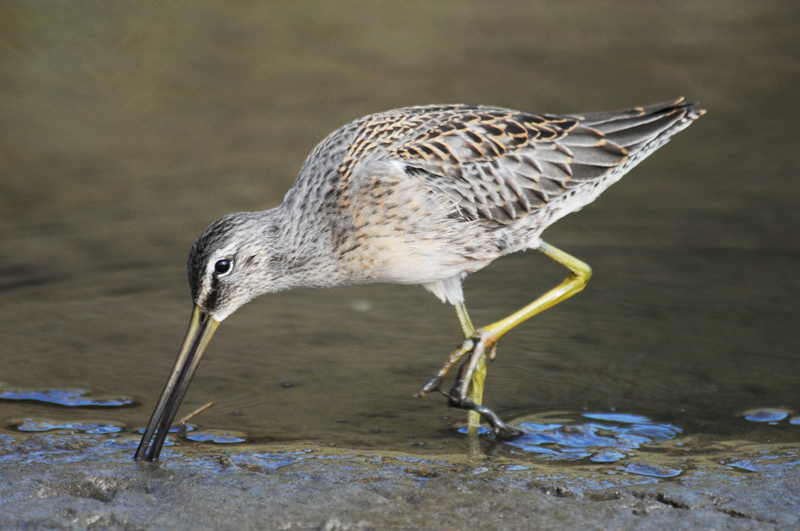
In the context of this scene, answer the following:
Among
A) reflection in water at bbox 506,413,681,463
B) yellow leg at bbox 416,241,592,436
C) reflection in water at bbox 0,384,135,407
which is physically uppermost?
yellow leg at bbox 416,241,592,436

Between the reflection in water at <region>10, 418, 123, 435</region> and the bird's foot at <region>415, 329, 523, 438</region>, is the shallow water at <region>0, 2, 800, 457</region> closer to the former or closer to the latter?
the reflection in water at <region>10, 418, 123, 435</region>

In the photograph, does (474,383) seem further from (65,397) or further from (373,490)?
(65,397)

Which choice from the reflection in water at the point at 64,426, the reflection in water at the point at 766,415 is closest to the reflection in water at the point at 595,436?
the reflection in water at the point at 766,415

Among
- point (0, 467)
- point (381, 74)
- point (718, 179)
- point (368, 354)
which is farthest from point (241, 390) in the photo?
point (381, 74)

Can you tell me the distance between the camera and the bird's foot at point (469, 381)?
4340 mm

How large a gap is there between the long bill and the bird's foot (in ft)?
3.25

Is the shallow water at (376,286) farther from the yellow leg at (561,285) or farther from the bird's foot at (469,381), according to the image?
the yellow leg at (561,285)

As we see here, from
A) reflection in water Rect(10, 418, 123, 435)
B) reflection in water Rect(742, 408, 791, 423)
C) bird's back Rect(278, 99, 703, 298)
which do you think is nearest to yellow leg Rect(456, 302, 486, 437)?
bird's back Rect(278, 99, 703, 298)

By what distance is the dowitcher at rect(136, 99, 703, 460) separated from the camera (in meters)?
4.27

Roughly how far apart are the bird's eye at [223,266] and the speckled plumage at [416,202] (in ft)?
0.12

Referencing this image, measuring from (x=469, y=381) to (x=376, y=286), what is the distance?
224 centimetres

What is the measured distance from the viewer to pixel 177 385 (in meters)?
4.17

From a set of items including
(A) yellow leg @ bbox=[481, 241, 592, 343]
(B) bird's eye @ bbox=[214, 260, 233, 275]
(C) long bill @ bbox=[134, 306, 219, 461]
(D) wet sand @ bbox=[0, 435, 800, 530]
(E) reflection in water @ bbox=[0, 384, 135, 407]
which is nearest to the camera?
(D) wet sand @ bbox=[0, 435, 800, 530]

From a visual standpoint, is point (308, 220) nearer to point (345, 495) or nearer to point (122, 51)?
point (345, 495)
